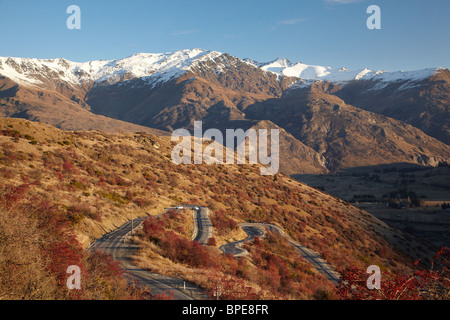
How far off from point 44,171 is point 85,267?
83.3 ft

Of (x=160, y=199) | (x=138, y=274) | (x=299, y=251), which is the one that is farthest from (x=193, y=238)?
(x=299, y=251)

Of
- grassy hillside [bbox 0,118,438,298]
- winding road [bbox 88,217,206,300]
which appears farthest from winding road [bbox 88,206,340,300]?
grassy hillside [bbox 0,118,438,298]

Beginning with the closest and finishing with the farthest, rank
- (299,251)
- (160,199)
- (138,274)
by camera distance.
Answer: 1. (138,274)
2. (299,251)
3. (160,199)

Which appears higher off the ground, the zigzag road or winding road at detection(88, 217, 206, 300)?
winding road at detection(88, 217, 206, 300)

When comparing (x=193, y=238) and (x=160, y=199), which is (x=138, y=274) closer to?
(x=193, y=238)

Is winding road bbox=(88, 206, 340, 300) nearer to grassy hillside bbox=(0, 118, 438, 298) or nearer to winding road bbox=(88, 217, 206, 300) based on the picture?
winding road bbox=(88, 217, 206, 300)

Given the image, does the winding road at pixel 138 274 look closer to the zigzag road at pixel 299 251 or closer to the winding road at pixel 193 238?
the winding road at pixel 193 238

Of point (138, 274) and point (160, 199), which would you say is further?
point (160, 199)

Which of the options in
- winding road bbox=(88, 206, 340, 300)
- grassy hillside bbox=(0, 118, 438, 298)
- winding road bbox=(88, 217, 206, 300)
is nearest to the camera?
winding road bbox=(88, 217, 206, 300)

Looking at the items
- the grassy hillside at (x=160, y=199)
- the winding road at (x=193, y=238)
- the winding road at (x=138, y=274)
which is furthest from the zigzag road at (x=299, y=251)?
the winding road at (x=138, y=274)

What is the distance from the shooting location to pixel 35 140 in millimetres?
43219

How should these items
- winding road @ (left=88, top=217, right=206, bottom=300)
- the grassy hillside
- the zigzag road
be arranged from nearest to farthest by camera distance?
1. winding road @ (left=88, top=217, right=206, bottom=300)
2. the grassy hillside
3. the zigzag road

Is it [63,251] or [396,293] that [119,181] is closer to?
[63,251]
